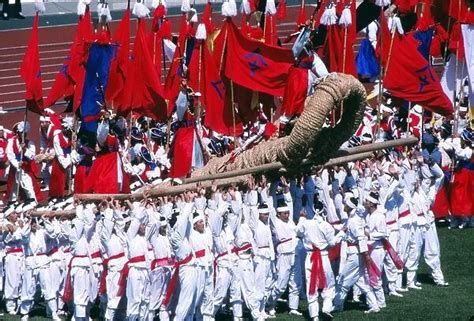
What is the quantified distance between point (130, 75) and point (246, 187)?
277 centimetres

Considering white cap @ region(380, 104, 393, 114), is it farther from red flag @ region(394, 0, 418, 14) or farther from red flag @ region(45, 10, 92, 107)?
red flag @ region(45, 10, 92, 107)

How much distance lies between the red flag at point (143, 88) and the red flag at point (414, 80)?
414 cm

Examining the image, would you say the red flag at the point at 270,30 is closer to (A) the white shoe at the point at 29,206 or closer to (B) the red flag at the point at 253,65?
(B) the red flag at the point at 253,65

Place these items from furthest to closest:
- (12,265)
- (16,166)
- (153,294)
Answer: (16,166) → (12,265) → (153,294)

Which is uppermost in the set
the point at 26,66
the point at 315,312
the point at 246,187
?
the point at 26,66

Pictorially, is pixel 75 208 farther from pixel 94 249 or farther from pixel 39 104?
pixel 39 104

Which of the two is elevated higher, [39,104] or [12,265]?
[39,104]

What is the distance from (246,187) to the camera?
92.4ft

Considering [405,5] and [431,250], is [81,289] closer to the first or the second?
[431,250]

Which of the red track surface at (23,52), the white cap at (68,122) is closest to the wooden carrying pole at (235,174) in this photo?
the white cap at (68,122)

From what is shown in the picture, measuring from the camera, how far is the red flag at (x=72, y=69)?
1215 inches

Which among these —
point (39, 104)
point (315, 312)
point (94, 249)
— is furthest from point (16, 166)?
point (315, 312)

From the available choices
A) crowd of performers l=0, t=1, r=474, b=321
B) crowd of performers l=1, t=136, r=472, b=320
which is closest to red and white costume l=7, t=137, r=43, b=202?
crowd of performers l=0, t=1, r=474, b=321

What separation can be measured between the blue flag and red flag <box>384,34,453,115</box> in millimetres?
4695
